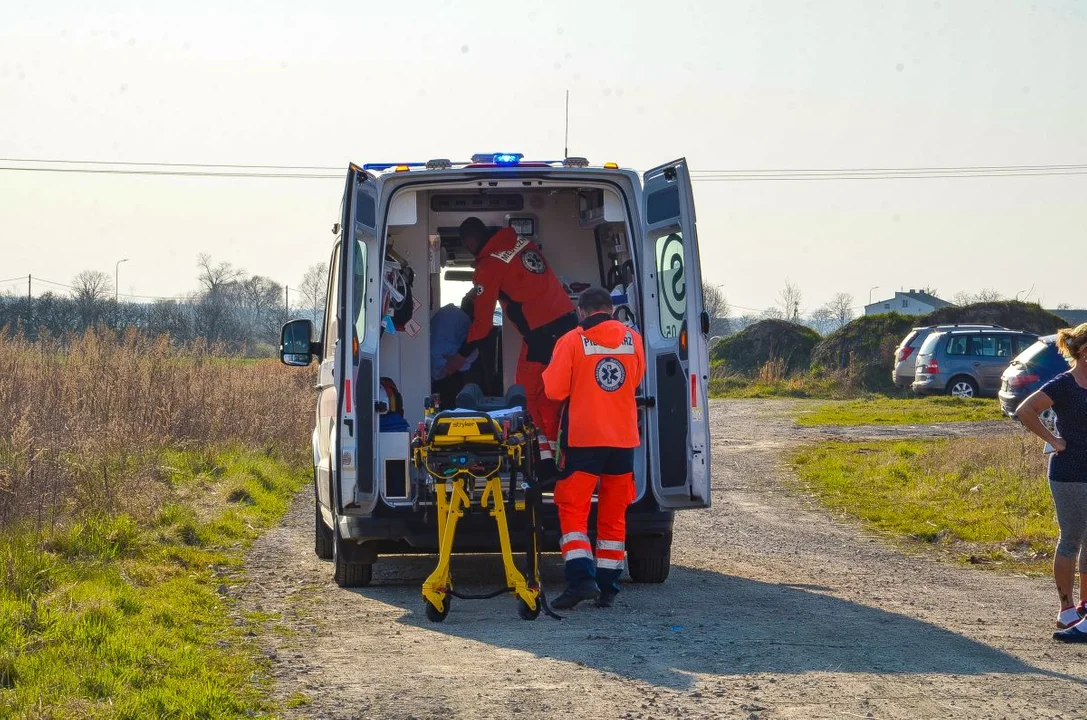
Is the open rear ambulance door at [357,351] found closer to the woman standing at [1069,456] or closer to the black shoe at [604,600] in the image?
the black shoe at [604,600]

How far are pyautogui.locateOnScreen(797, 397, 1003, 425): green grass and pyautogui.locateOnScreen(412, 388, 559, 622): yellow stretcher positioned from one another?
17.3 metres

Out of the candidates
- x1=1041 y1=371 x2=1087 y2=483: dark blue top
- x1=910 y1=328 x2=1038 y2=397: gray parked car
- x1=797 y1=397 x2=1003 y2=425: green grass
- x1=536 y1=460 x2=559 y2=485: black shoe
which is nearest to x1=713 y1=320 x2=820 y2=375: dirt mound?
x1=797 y1=397 x2=1003 y2=425: green grass

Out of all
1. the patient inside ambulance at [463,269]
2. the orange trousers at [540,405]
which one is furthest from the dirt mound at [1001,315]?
the orange trousers at [540,405]

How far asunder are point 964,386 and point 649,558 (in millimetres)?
22181

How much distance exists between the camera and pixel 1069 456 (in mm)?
7137

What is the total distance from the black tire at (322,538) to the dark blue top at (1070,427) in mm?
4723

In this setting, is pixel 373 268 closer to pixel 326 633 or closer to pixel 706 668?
pixel 326 633

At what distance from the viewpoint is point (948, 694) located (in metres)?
5.68

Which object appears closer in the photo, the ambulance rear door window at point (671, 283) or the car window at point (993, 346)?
the ambulance rear door window at point (671, 283)

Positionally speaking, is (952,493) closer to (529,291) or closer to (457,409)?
(529,291)

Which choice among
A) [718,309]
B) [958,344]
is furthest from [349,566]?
[718,309]

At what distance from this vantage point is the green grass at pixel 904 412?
24609mm

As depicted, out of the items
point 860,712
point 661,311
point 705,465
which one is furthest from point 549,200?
point 860,712

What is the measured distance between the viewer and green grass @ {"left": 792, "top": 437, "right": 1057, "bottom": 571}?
420 inches
